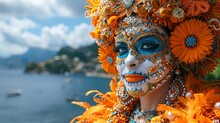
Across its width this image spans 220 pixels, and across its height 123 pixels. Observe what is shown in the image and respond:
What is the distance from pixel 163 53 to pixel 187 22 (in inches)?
10.8

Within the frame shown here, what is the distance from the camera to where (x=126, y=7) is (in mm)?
2461

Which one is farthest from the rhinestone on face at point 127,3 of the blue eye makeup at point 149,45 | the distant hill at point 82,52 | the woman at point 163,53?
the distant hill at point 82,52

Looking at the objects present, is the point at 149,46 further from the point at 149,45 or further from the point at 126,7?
the point at 126,7

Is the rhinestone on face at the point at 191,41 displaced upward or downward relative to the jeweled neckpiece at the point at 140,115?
upward

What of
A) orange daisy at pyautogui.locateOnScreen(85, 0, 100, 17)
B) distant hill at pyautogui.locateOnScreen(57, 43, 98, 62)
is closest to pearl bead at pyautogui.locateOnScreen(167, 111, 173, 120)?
orange daisy at pyautogui.locateOnScreen(85, 0, 100, 17)

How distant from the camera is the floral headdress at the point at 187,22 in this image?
7.39ft

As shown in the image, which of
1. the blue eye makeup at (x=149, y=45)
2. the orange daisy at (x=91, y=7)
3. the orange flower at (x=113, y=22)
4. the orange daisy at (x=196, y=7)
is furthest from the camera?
the orange daisy at (x=91, y=7)

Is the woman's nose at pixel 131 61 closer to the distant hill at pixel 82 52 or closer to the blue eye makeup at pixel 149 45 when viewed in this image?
the blue eye makeup at pixel 149 45

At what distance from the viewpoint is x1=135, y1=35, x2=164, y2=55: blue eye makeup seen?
7.90 feet

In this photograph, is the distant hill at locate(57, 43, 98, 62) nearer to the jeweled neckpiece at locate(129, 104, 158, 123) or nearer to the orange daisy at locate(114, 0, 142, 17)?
the jeweled neckpiece at locate(129, 104, 158, 123)

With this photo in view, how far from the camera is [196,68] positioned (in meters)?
2.48

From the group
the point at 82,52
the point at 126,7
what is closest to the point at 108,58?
the point at 126,7

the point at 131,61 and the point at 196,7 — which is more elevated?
the point at 196,7

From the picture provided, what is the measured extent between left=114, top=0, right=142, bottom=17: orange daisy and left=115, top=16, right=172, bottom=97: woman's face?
0.05 metres
